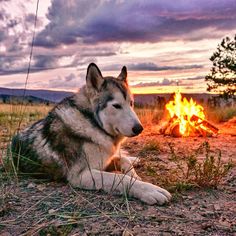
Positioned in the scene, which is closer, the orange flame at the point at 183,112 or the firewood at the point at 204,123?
the orange flame at the point at 183,112

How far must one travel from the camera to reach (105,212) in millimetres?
3799

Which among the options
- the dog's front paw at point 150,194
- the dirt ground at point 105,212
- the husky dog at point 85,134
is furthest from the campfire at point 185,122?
the dog's front paw at point 150,194

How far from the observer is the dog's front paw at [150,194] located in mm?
3988

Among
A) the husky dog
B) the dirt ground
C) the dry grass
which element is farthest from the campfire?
the dirt ground

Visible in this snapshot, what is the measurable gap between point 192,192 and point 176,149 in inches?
122

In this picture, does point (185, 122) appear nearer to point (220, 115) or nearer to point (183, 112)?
point (183, 112)

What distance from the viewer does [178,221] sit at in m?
3.62

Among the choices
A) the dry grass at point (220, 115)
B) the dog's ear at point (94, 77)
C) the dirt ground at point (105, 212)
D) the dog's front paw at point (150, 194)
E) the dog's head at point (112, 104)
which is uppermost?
the dog's ear at point (94, 77)

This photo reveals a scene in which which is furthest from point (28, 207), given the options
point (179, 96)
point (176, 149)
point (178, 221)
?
point (179, 96)

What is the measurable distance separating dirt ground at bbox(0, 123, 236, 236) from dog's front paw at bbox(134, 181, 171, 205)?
0.20 ft

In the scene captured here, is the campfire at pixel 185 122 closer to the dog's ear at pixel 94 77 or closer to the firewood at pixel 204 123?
the firewood at pixel 204 123

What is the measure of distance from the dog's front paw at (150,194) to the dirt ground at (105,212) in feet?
0.20

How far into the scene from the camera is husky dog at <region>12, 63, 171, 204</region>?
4.82 meters

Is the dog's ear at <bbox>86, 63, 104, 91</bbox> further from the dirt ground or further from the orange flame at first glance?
the orange flame
